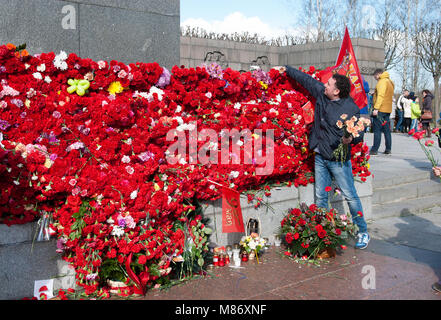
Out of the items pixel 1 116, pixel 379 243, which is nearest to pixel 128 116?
pixel 1 116

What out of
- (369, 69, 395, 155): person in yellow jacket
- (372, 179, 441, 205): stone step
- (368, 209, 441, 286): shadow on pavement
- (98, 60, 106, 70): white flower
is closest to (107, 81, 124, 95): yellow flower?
(98, 60, 106, 70): white flower

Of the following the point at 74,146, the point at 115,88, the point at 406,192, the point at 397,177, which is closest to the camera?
the point at 74,146

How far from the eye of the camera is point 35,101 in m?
3.51

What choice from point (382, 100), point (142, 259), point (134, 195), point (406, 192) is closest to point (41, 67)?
point (134, 195)

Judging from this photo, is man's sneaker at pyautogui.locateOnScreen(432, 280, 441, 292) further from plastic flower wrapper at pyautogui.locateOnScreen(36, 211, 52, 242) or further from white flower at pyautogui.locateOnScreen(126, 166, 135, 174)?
plastic flower wrapper at pyautogui.locateOnScreen(36, 211, 52, 242)

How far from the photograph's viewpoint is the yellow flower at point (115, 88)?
3975mm

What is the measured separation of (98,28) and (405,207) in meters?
4.86

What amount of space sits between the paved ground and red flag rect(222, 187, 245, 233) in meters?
0.40

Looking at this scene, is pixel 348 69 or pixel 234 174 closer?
pixel 234 174

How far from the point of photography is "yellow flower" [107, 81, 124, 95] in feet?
13.0

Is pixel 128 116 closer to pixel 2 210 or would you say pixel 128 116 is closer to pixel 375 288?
pixel 2 210

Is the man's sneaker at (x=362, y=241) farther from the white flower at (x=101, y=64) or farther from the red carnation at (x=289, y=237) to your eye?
the white flower at (x=101, y=64)

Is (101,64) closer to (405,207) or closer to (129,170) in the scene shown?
(129,170)

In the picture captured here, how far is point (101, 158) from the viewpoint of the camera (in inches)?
146
